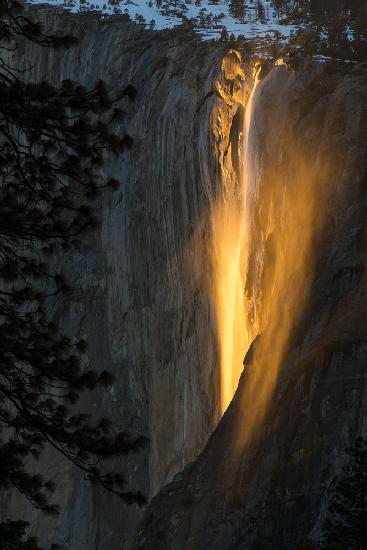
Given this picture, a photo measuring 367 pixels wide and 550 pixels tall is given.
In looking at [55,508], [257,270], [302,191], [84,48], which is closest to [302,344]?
[302,191]

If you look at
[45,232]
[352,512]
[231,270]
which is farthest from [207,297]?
[45,232]

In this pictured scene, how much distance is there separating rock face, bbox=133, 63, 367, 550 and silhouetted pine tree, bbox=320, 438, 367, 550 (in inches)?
83.3

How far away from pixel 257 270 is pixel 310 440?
10.7m

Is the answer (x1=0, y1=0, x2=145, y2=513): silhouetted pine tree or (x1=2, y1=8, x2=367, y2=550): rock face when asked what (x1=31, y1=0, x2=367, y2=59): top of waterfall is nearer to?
(x1=2, y1=8, x2=367, y2=550): rock face

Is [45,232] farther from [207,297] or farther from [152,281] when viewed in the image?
[152,281]

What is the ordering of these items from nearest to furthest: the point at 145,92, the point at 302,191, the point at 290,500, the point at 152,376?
the point at 290,500 < the point at 302,191 < the point at 152,376 < the point at 145,92

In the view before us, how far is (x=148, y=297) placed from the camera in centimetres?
4428

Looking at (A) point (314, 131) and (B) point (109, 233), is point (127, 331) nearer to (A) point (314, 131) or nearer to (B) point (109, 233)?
(B) point (109, 233)

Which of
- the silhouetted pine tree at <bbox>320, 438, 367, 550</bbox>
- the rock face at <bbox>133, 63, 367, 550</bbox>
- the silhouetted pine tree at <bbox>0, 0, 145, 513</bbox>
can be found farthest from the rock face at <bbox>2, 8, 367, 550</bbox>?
the silhouetted pine tree at <bbox>0, 0, 145, 513</bbox>

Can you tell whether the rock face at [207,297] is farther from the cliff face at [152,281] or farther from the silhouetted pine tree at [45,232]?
the silhouetted pine tree at [45,232]

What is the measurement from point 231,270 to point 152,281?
7202 millimetres

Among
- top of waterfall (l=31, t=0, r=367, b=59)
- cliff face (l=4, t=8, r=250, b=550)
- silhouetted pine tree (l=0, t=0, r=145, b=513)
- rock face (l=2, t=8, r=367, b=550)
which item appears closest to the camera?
silhouetted pine tree (l=0, t=0, r=145, b=513)

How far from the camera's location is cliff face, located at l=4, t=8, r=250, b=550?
129ft

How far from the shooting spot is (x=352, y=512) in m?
18.5
